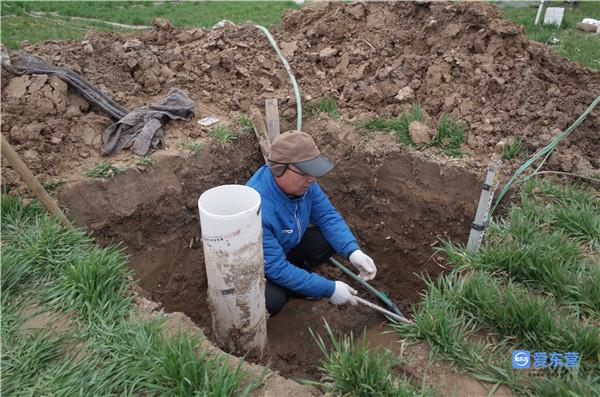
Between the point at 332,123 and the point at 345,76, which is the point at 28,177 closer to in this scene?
the point at 332,123

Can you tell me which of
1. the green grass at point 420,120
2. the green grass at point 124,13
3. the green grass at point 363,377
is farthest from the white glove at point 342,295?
the green grass at point 124,13

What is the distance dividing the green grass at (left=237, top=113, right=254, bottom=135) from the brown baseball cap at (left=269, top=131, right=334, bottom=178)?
4.70 ft

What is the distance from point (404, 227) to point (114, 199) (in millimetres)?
2377

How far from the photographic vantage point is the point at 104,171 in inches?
128

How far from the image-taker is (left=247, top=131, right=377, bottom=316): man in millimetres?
2568

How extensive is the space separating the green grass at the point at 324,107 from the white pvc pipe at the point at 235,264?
203cm

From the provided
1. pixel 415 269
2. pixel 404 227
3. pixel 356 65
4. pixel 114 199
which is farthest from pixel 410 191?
pixel 114 199

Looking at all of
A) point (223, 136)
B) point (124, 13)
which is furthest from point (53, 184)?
point (124, 13)

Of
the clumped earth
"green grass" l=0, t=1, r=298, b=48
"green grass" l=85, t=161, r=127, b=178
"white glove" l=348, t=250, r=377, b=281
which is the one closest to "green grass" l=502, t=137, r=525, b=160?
the clumped earth

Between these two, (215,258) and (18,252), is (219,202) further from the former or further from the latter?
(18,252)

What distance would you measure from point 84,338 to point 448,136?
2.98 m

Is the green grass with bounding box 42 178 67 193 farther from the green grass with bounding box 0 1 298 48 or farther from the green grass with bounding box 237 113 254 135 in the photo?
the green grass with bounding box 0 1 298 48

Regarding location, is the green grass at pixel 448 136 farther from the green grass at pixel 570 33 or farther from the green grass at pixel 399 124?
the green grass at pixel 570 33

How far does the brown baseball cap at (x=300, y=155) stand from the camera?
100.0 inches
